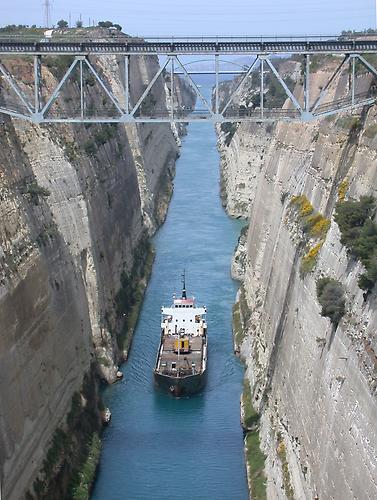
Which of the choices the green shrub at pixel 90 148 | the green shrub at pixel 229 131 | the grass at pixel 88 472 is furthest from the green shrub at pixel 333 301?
the green shrub at pixel 229 131

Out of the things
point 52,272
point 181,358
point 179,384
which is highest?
point 52,272

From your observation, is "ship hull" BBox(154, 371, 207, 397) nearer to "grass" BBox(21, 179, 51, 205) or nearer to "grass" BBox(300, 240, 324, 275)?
"grass" BBox(21, 179, 51, 205)

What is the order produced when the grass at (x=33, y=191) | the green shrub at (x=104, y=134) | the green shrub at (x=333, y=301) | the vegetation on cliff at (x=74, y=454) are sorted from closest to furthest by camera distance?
1. the green shrub at (x=333, y=301)
2. the vegetation on cliff at (x=74, y=454)
3. the grass at (x=33, y=191)
4. the green shrub at (x=104, y=134)

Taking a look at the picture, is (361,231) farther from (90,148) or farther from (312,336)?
(90,148)

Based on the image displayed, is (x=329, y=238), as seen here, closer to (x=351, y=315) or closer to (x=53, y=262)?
(x=351, y=315)

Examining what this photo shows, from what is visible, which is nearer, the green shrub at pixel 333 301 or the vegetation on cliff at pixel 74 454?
the green shrub at pixel 333 301

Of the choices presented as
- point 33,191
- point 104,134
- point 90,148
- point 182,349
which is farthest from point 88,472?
point 104,134

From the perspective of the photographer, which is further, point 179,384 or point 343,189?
point 179,384

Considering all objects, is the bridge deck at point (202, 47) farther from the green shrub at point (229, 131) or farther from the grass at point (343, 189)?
the green shrub at point (229, 131)
